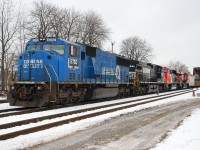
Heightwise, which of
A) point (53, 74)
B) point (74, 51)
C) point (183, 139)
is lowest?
point (183, 139)

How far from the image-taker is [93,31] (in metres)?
50.9

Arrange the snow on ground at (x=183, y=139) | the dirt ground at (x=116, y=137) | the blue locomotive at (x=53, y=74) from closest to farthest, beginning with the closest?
the snow on ground at (x=183, y=139) < the dirt ground at (x=116, y=137) < the blue locomotive at (x=53, y=74)

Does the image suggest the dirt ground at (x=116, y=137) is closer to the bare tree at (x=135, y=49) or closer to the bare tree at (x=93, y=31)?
the bare tree at (x=93, y=31)

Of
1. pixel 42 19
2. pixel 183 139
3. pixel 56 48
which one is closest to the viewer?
pixel 183 139

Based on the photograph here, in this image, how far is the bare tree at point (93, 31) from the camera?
4969 cm

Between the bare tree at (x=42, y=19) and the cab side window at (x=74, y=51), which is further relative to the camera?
the bare tree at (x=42, y=19)

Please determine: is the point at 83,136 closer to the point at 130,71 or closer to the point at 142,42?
the point at 130,71

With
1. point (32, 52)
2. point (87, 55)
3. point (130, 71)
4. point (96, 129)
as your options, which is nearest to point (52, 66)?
point (32, 52)

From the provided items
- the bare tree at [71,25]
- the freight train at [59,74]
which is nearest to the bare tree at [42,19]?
the bare tree at [71,25]

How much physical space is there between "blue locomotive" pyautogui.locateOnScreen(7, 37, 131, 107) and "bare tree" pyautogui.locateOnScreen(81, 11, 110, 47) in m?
31.6

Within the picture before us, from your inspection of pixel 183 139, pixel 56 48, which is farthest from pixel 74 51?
pixel 183 139

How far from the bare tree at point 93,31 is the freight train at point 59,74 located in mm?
28288

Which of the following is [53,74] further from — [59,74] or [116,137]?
[116,137]

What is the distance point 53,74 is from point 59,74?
344mm
